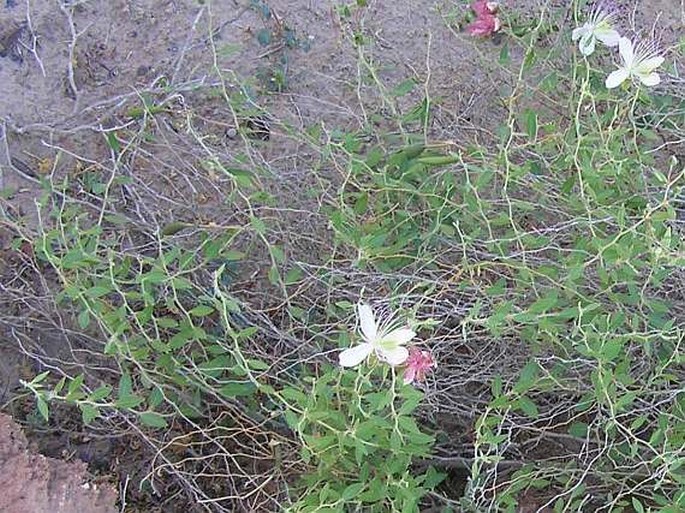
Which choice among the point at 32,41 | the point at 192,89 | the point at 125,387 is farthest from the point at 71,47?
the point at 125,387

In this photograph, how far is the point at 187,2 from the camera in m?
2.75

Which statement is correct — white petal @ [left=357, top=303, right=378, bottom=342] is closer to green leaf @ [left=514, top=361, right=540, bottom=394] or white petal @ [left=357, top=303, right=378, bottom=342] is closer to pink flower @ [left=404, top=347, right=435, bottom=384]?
pink flower @ [left=404, top=347, right=435, bottom=384]

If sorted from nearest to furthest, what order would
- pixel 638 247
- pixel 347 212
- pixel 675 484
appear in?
pixel 638 247 < pixel 675 484 < pixel 347 212

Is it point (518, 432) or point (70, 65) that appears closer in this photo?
point (518, 432)

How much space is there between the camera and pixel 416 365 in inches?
69.2

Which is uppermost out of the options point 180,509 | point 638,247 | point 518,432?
point 638,247

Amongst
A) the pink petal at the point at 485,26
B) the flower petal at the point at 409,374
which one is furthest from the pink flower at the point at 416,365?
the pink petal at the point at 485,26

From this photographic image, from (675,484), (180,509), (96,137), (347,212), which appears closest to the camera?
(675,484)

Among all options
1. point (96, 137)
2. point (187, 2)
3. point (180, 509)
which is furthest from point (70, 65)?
point (180, 509)

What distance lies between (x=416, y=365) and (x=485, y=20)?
1.00 metres

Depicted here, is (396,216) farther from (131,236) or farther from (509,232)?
(131,236)

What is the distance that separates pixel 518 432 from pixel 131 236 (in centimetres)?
99

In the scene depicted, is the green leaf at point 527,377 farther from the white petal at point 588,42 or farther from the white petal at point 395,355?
the white petal at point 588,42

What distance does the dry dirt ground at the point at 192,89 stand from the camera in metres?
2.36
